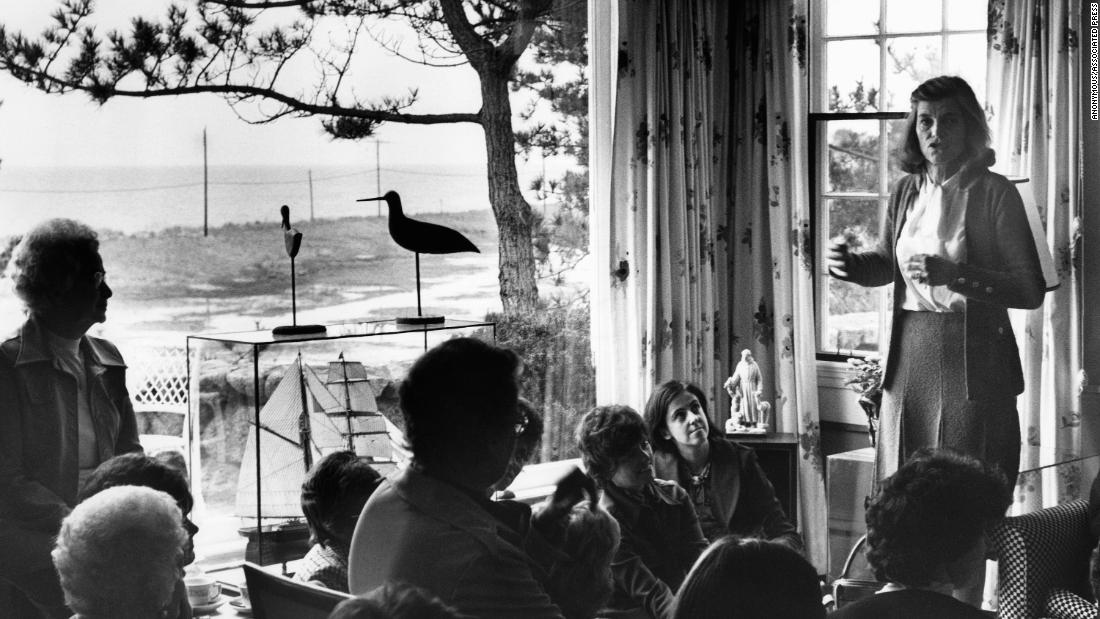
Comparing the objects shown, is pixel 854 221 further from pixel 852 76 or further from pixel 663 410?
pixel 663 410

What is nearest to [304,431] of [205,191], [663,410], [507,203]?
[205,191]

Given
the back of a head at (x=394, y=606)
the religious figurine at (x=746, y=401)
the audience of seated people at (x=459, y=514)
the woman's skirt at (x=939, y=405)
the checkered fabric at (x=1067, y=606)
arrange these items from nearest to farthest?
1. the back of a head at (x=394, y=606)
2. the audience of seated people at (x=459, y=514)
3. the checkered fabric at (x=1067, y=606)
4. the woman's skirt at (x=939, y=405)
5. the religious figurine at (x=746, y=401)

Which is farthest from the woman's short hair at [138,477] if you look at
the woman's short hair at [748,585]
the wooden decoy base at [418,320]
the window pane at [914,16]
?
the window pane at [914,16]

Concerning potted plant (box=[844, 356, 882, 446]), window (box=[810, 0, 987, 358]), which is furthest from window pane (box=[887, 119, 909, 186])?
potted plant (box=[844, 356, 882, 446])

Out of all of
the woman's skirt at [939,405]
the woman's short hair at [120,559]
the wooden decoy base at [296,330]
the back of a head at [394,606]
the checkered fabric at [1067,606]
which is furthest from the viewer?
the woman's skirt at [939,405]

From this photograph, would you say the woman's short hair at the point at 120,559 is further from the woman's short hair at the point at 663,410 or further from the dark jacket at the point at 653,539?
the woman's short hair at the point at 663,410

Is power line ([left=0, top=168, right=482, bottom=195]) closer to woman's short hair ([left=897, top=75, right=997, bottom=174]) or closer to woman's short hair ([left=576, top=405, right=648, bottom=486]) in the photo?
woman's short hair ([left=576, top=405, right=648, bottom=486])

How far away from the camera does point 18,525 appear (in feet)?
8.29

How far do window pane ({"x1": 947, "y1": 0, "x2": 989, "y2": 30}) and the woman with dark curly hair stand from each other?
1.99 m

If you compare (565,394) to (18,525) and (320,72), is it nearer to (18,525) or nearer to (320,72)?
(320,72)

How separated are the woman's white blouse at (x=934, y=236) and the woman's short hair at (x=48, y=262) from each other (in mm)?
2127

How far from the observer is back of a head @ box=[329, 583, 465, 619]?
146cm

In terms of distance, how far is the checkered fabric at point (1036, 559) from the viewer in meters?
2.89

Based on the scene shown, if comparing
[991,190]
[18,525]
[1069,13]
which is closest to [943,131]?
[991,190]
